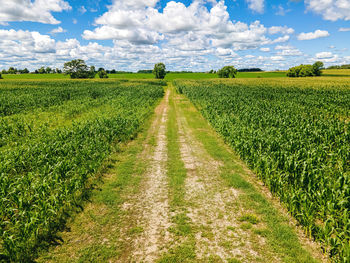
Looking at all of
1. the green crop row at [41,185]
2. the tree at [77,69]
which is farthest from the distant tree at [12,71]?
the green crop row at [41,185]

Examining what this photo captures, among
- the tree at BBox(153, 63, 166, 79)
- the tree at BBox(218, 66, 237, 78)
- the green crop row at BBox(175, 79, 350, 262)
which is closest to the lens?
the green crop row at BBox(175, 79, 350, 262)

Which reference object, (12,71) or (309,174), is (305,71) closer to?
(309,174)

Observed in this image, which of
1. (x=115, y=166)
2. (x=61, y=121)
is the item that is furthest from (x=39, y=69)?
(x=115, y=166)

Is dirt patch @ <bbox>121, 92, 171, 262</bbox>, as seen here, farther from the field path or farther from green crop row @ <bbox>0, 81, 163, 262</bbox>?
green crop row @ <bbox>0, 81, 163, 262</bbox>

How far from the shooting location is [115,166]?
10062mm

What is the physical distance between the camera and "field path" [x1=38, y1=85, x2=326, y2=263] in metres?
4.88

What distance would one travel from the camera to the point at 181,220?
6.04 m

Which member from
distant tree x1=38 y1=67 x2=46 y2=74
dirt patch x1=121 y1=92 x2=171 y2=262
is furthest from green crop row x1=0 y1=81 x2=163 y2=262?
distant tree x1=38 y1=67 x2=46 y2=74

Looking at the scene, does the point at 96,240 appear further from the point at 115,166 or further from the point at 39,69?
the point at 39,69

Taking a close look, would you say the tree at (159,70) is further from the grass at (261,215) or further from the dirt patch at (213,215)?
the dirt patch at (213,215)

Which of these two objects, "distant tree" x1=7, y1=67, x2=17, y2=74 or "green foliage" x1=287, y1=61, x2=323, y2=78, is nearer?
"green foliage" x1=287, y1=61, x2=323, y2=78

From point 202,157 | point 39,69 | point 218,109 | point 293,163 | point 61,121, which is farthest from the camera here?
point 39,69

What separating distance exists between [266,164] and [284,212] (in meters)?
2.05

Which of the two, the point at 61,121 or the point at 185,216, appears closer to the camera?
the point at 185,216
